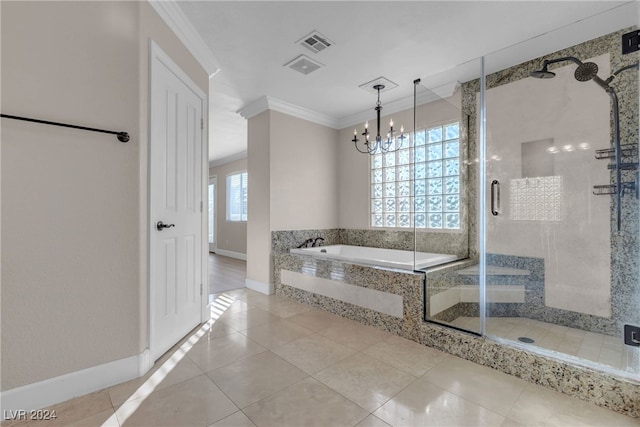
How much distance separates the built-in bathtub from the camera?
2.66 m

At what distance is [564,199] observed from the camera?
2.53 metres

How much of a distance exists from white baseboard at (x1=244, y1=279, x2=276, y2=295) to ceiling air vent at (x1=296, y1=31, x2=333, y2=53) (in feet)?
8.78

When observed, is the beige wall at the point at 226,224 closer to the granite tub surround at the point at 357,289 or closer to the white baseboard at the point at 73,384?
the granite tub surround at the point at 357,289

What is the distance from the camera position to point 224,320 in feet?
9.12

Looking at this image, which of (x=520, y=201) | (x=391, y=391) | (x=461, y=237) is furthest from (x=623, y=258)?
(x=391, y=391)

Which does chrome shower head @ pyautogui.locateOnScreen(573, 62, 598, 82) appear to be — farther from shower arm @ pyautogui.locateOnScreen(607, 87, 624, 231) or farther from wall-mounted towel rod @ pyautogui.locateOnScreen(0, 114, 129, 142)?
wall-mounted towel rod @ pyautogui.locateOnScreen(0, 114, 129, 142)

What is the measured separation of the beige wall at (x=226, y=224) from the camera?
22.3 feet

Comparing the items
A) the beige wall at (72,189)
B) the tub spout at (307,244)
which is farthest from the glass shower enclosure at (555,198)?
the beige wall at (72,189)

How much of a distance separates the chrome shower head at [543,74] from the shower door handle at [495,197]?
96 cm

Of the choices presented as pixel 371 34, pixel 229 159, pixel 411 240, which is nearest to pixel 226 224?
pixel 229 159

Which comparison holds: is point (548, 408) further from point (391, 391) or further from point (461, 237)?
point (461, 237)

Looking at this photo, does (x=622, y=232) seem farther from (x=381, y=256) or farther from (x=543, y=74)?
(x=381, y=256)

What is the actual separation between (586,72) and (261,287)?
388 cm

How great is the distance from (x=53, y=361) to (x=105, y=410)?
384 mm
